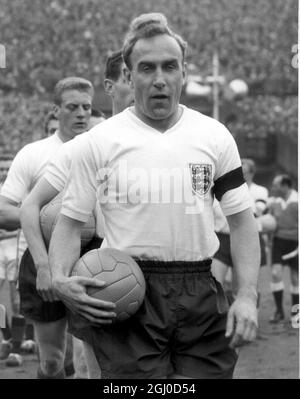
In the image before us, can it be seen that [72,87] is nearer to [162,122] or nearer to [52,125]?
[52,125]

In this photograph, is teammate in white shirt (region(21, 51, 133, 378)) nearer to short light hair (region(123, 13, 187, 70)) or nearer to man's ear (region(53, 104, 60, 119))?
short light hair (region(123, 13, 187, 70))

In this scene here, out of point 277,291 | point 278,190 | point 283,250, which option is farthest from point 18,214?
point 278,190

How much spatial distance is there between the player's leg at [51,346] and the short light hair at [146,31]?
2341mm

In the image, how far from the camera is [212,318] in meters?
4.05

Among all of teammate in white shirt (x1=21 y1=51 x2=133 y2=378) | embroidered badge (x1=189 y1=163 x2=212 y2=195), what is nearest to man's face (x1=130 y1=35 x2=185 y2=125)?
embroidered badge (x1=189 y1=163 x2=212 y2=195)

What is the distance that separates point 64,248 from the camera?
4.00 m

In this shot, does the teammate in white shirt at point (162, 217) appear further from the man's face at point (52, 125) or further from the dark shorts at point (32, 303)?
the man's face at point (52, 125)

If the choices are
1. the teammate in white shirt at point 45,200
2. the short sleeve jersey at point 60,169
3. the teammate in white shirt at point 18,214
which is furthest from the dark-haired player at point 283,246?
the short sleeve jersey at point 60,169

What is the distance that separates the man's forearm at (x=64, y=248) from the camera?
396 cm

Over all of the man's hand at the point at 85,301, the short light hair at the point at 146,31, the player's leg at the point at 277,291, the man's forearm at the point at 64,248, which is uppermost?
the short light hair at the point at 146,31

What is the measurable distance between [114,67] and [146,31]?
7.31ft

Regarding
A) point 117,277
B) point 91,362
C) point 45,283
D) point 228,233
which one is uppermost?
point 117,277
